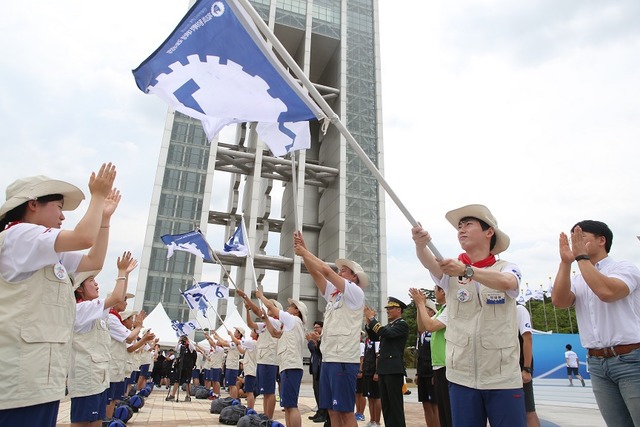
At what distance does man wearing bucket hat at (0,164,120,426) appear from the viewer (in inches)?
89.8

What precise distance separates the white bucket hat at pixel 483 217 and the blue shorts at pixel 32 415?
291cm

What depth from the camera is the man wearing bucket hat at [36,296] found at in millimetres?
2281

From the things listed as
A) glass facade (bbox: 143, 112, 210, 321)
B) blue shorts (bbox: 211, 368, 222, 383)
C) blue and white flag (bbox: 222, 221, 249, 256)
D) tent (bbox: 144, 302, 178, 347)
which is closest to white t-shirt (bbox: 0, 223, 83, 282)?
blue and white flag (bbox: 222, 221, 249, 256)

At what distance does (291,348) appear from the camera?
700 cm

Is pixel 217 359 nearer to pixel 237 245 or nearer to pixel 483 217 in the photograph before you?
pixel 237 245

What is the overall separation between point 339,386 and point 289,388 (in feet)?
6.31

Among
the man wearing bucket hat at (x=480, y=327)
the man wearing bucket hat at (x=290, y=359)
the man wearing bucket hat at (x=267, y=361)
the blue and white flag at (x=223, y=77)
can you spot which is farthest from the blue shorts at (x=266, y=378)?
the man wearing bucket hat at (x=480, y=327)

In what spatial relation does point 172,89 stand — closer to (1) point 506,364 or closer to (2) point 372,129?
(1) point 506,364

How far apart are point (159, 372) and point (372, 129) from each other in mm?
27898

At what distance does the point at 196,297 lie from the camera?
49.7ft

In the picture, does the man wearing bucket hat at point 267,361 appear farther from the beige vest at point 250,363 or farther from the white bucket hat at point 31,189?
the white bucket hat at point 31,189

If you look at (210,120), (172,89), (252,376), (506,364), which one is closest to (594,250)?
(506,364)

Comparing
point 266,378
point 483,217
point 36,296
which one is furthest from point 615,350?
point 266,378

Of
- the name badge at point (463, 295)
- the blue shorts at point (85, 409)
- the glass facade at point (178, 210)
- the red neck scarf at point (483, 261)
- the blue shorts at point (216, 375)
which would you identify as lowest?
the blue shorts at point (216, 375)
